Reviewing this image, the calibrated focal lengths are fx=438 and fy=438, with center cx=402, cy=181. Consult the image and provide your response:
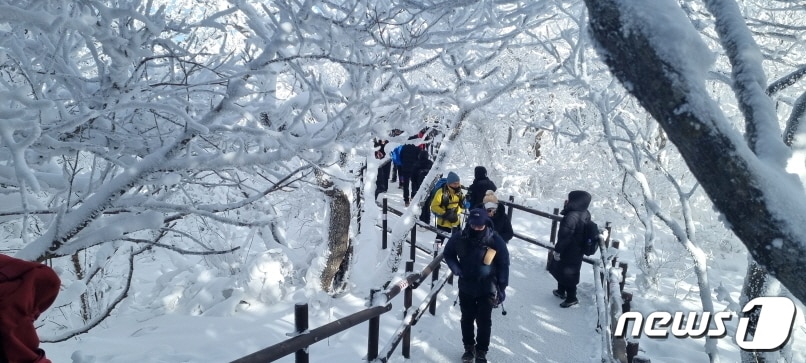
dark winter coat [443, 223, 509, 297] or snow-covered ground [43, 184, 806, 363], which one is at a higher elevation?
dark winter coat [443, 223, 509, 297]

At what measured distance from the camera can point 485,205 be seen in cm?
588

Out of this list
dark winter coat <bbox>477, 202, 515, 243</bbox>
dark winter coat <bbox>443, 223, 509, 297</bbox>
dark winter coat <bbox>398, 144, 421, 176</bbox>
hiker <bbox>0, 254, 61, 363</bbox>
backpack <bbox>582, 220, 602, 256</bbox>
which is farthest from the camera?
dark winter coat <bbox>398, 144, 421, 176</bbox>

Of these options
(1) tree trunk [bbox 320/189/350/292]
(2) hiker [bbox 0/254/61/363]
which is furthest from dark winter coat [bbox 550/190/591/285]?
(2) hiker [bbox 0/254/61/363]

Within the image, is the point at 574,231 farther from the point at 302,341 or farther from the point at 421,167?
the point at 421,167

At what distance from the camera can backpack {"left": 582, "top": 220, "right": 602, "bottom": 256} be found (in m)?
5.45

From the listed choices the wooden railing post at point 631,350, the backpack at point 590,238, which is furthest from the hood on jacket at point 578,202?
the wooden railing post at point 631,350

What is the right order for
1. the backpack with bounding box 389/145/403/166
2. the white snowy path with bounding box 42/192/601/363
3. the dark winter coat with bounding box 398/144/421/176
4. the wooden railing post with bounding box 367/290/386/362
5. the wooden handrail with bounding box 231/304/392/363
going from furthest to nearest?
the backpack with bounding box 389/145/403/166, the dark winter coat with bounding box 398/144/421/176, the white snowy path with bounding box 42/192/601/363, the wooden railing post with bounding box 367/290/386/362, the wooden handrail with bounding box 231/304/392/363

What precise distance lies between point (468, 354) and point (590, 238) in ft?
7.55

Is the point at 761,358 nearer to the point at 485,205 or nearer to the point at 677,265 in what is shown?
the point at 485,205

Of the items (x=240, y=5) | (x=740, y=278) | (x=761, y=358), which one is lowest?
(x=740, y=278)

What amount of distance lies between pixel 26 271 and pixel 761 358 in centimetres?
484

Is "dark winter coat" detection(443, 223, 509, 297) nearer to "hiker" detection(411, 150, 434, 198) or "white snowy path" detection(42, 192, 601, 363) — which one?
"white snowy path" detection(42, 192, 601, 363)

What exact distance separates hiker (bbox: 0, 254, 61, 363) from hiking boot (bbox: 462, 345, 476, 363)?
3461 millimetres

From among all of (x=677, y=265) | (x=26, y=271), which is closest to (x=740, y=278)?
(x=677, y=265)
